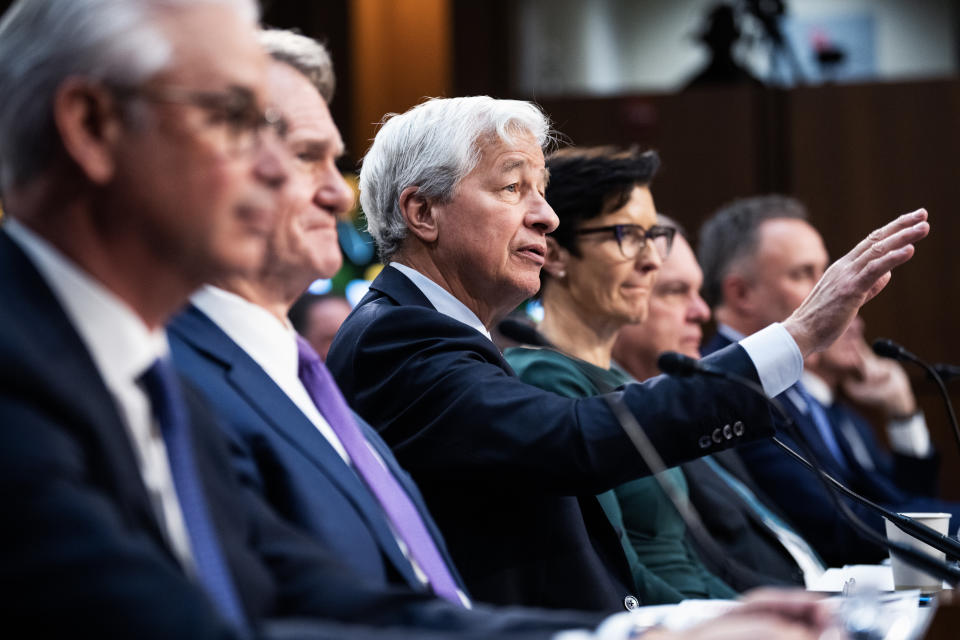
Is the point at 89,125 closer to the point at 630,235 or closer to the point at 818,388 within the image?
the point at 630,235

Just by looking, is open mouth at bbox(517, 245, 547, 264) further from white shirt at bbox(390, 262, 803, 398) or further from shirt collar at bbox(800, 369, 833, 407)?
shirt collar at bbox(800, 369, 833, 407)

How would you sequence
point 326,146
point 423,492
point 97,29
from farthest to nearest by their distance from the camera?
point 423,492
point 326,146
point 97,29

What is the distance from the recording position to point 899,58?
6.29 meters

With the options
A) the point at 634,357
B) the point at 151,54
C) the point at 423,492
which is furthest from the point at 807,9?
the point at 151,54

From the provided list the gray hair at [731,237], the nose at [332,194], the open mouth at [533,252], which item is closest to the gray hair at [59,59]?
the nose at [332,194]

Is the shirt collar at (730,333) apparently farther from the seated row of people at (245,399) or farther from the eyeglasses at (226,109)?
the eyeglasses at (226,109)

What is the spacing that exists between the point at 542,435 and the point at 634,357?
1.58 meters

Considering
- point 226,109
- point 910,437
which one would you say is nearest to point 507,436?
A: point 226,109

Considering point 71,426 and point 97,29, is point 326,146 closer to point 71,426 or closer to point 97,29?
point 97,29

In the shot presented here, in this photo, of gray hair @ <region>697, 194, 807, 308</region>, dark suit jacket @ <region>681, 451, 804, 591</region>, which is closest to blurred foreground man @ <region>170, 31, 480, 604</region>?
dark suit jacket @ <region>681, 451, 804, 591</region>

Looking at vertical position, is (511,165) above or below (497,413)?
above

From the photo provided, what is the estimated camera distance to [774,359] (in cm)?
180

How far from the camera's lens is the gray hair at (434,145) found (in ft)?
6.96

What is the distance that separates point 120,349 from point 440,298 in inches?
42.3
